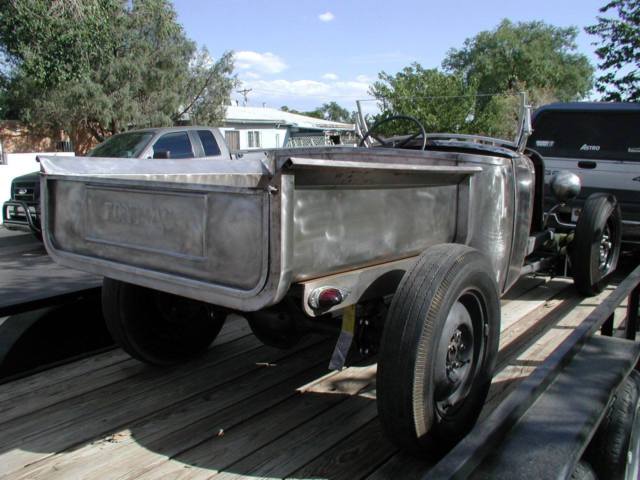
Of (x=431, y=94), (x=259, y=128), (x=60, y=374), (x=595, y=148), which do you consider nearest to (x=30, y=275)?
(x=60, y=374)

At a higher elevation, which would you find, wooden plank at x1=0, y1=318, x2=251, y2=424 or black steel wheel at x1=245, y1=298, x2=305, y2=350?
black steel wheel at x1=245, y1=298, x2=305, y2=350

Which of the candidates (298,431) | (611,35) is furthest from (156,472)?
(611,35)

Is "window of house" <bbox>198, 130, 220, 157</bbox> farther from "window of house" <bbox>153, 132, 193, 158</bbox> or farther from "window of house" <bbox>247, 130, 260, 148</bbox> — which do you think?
"window of house" <bbox>247, 130, 260, 148</bbox>

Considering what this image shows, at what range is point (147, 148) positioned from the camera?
9031mm

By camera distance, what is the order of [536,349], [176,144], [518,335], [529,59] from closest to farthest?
[536,349]
[518,335]
[176,144]
[529,59]

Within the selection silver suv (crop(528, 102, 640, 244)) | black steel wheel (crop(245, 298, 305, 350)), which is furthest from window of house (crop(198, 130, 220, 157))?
black steel wheel (crop(245, 298, 305, 350))

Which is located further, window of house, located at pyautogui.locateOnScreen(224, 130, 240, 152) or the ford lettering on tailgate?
window of house, located at pyautogui.locateOnScreen(224, 130, 240, 152)

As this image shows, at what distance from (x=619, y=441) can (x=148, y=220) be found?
1958mm

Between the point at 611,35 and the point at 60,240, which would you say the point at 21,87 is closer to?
the point at 611,35

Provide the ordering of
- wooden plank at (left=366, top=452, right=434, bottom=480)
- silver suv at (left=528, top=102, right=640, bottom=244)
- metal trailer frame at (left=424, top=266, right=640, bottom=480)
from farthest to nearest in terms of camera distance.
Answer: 1. silver suv at (left=528, top=102, right=640, bottom=244)
2. wooden plank at (left=366, top=452, right=434, bottom=480)
3. metal trailer frame at (left=424, top=266, right=640, bottom=480)

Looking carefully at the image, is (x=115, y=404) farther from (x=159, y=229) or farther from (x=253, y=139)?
(x=253, y=139)

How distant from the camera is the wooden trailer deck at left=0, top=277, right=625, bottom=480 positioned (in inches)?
90.0

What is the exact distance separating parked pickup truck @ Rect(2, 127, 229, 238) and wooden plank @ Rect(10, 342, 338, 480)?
6236 mm

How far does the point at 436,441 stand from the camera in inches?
88.1
